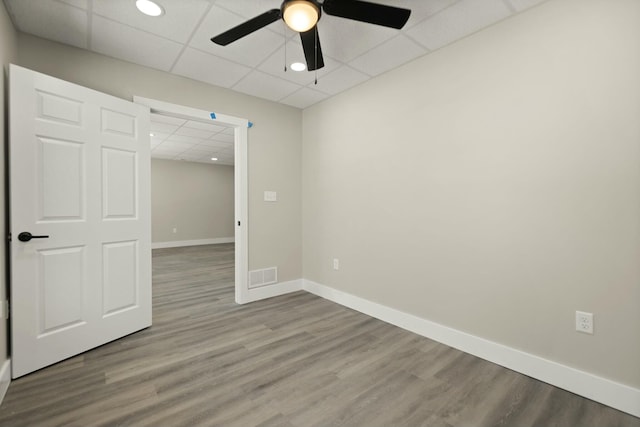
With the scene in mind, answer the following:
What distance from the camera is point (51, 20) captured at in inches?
82.0

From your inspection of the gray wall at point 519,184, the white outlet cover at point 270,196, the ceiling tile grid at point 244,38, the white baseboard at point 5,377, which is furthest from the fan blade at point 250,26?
the white baseboard at point 5,377

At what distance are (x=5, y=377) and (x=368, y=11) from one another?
3.12m

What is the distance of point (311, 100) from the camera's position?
3666mm

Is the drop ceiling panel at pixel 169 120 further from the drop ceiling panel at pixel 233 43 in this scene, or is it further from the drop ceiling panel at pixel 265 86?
the drop ceiling panel at pixel 233 43

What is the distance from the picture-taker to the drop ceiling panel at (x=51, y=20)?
1.93 meters

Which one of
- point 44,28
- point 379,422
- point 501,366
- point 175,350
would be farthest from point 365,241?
point 44,28

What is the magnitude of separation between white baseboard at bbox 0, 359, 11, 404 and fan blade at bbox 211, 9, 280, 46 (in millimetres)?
2473

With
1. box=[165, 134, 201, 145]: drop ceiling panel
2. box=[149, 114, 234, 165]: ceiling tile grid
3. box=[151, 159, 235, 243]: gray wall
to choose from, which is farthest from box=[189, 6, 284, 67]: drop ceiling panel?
box=[151, 159, 235, 243]: gray wall

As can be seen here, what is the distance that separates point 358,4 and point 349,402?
2.28m

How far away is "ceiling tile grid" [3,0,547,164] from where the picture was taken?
1.96 meters

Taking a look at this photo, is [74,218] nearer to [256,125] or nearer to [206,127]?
[256,125]

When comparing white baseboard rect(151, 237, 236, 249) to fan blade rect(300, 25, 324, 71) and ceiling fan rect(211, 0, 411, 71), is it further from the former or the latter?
ceiling fan rect(211, 0, 411, 71)

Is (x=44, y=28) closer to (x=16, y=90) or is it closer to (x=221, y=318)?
(x=16, y=90)

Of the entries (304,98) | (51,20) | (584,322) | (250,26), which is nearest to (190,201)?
(304,98)
